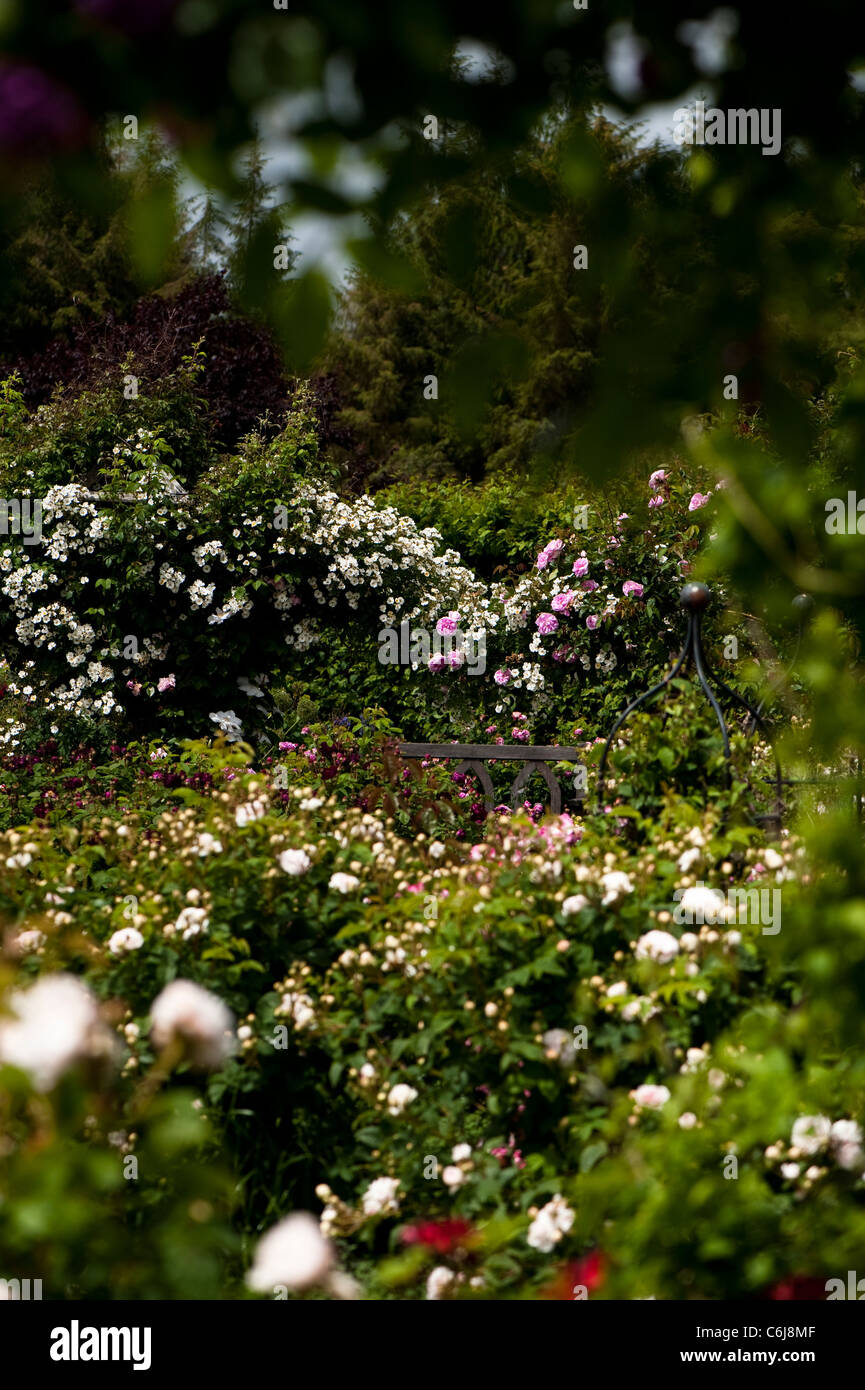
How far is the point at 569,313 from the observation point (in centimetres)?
145

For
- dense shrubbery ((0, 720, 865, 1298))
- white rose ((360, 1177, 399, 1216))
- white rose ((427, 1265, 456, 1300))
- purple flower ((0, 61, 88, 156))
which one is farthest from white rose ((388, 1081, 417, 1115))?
purple flower ((0, 61, 88, 156))

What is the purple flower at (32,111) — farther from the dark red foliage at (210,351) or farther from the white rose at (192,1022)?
the dark red foliage at (210,351)

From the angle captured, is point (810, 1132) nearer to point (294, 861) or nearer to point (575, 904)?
point (575, 904)

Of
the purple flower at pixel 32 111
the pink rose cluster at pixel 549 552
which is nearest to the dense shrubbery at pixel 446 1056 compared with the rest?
the purple flower at pixel 32 111

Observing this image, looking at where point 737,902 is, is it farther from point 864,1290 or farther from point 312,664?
point 312,664

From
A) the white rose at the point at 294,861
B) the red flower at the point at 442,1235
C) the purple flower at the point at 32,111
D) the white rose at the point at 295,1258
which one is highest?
the purple flower at the point at 32,111

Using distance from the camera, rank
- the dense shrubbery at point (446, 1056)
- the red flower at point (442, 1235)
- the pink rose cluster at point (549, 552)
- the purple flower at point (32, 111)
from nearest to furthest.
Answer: the purple flower at point (32, 111) < the dense shrubbery at point (446, 1056) < the red flower at point (442, 1235) < the pink rose cluster at point (549, 552)

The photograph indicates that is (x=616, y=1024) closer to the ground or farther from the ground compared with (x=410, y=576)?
closer to the ground

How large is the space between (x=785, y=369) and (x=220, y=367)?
11.0m

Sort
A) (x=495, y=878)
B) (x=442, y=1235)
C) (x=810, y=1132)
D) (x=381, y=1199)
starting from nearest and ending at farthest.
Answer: (x=442, y=1235) < (x=810, y=1132) < (x=381, y=1199) < (x=495, y=878)

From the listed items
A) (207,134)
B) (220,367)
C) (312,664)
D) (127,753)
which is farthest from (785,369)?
(220,367)

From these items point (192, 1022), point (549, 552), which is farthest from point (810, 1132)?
point (549, 552)

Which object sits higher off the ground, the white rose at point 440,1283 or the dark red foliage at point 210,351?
the dark red foliage at point 210,351

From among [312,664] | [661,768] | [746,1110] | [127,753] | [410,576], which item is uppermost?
[410,576]
